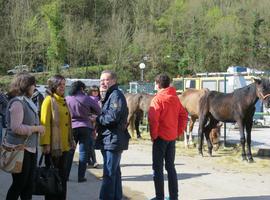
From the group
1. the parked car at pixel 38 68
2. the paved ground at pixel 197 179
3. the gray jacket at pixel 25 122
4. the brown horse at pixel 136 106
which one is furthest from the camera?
the parked car at pixel 38 68

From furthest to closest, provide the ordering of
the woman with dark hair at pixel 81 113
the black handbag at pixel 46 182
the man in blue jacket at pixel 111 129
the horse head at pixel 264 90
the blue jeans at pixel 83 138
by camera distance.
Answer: the horse head at pixel 264 90
the blue jeans at pixel 83 138
the woman with dark hair at pixel 81 113
the man in blue jacket at pixel 111 129
the black handbag at pixel 46 182

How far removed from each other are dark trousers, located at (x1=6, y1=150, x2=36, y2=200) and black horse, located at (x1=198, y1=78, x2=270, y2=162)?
7.14 metres

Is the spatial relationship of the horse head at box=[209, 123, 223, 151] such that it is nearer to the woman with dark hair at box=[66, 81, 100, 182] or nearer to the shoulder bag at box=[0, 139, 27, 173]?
the woman with dark hair at box=[66, 81, 100, 182]

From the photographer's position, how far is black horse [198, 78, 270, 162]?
1215cm

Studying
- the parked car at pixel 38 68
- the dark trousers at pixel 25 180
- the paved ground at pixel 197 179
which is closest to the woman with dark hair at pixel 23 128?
the dark trousers at pixel 25 180

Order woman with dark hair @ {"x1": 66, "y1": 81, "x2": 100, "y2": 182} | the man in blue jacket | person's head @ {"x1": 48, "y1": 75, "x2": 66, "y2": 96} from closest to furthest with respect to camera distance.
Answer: the man in blue jacket < person's head @ {"x1": 48, "y1": 75, "x2": 66, "y2": 96} < woman with dark hair @ {"x1": 66, "y1": 81, "x2": 100, "y2": 182}

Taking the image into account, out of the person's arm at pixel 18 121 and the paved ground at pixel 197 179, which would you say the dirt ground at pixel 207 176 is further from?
the person's arm at pixel 18 121

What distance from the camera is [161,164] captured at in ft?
24.1

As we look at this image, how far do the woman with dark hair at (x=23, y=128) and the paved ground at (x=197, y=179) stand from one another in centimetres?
182

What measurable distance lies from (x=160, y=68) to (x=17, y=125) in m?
37.5

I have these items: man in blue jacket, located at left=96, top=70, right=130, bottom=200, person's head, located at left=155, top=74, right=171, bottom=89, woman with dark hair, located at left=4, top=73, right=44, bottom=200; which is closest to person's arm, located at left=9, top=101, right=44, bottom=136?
woman with dark hair, located at left=4, top=73, right=44, bottom=200

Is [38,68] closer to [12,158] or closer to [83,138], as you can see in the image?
[83,138]

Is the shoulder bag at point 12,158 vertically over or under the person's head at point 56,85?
under

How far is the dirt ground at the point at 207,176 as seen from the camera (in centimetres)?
839
